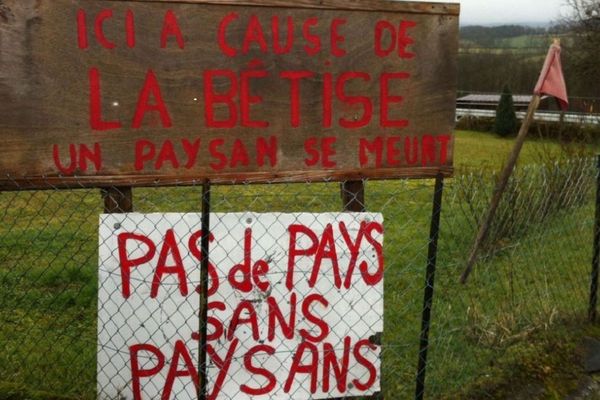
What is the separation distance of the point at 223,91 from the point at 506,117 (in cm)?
2978

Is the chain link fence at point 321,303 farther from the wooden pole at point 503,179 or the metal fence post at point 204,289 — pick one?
the wooden pole at point 503,179

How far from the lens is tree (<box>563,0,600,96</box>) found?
88.6ft

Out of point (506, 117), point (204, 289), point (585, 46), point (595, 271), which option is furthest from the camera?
point (506, 117)

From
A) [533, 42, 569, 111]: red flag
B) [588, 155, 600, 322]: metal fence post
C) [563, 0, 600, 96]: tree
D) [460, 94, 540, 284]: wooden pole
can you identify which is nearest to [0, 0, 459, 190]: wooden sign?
[533, 42, 569, 111]: red flag

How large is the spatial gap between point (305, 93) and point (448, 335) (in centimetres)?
212

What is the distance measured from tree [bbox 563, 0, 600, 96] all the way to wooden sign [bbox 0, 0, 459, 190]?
26.6 metres

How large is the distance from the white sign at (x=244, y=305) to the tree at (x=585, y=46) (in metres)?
26.9

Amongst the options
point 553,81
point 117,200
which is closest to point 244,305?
point 117,200

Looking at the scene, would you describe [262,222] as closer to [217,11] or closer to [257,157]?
[257,157]

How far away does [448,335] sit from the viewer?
4.32 metres

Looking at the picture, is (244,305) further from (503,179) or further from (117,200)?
(503,179)

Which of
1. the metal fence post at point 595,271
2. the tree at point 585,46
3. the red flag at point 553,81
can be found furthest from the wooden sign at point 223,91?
the tree at point 585,46

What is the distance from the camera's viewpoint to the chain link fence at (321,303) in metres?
3.03

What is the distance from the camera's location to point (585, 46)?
27.4 meters
